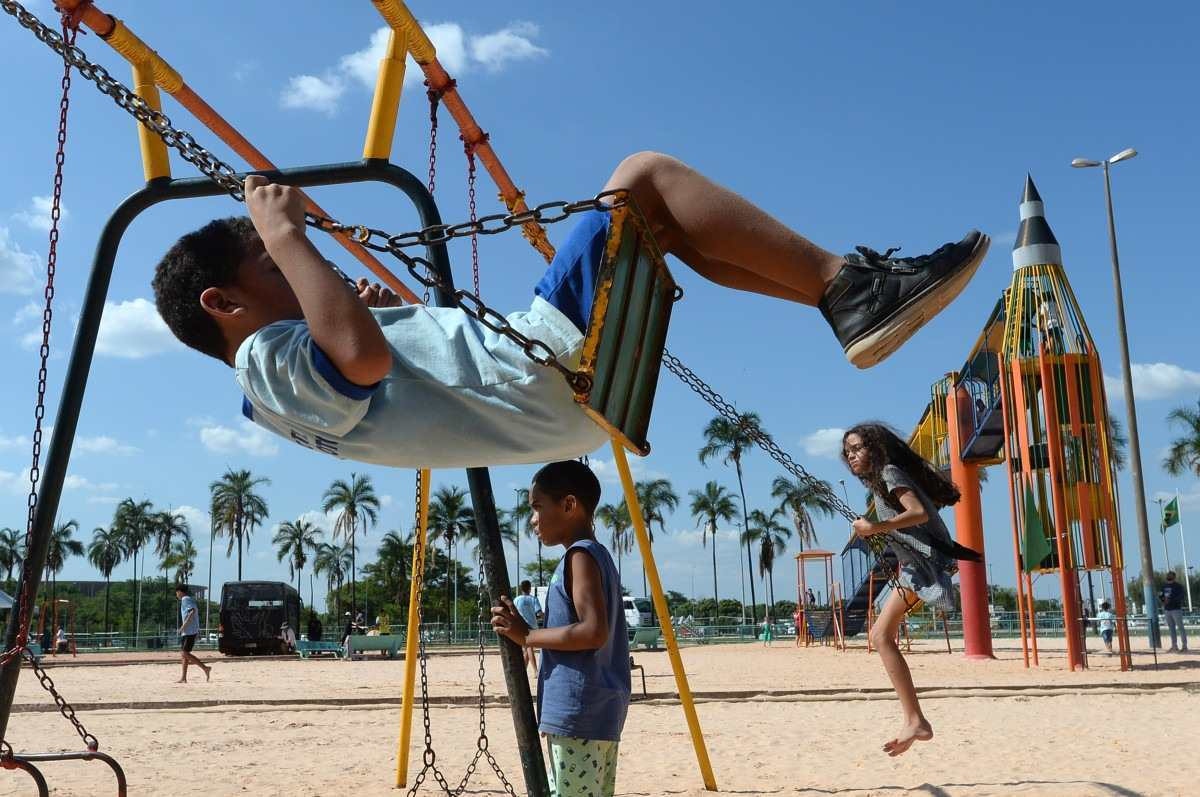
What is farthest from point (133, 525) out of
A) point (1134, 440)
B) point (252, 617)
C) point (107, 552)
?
point (1134, 440)

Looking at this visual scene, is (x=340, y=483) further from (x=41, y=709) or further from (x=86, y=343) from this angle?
(x=86, y=343)

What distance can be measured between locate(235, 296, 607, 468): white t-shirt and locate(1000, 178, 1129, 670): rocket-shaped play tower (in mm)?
13479

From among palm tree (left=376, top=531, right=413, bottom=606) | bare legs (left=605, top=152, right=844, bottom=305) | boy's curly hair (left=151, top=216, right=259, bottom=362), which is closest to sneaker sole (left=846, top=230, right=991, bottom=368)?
bare legs (left=605, top=152, right=844, bottom=305)

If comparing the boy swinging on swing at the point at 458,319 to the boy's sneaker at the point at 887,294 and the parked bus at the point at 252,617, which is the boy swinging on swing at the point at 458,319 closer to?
the boy's sneaker at the point at 887,294

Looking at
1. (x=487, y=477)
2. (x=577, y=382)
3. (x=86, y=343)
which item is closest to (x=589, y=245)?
(x=577, y=382)

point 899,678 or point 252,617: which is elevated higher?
point 899,678

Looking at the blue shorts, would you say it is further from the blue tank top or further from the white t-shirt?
the blue tank top

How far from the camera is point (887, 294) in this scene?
2170 millimetres

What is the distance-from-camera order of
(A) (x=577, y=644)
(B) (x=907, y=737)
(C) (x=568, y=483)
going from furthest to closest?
(B) (x=907, y=737) → (C) (x=568, y=483) → (A) (x=577, y=644)

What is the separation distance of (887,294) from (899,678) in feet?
10.4

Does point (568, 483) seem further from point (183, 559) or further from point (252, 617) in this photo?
point (183, 559)

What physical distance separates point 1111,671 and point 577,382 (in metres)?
14.4

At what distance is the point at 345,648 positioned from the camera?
27156mm

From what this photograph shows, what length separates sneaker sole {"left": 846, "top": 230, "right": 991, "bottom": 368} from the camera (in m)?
2.19
